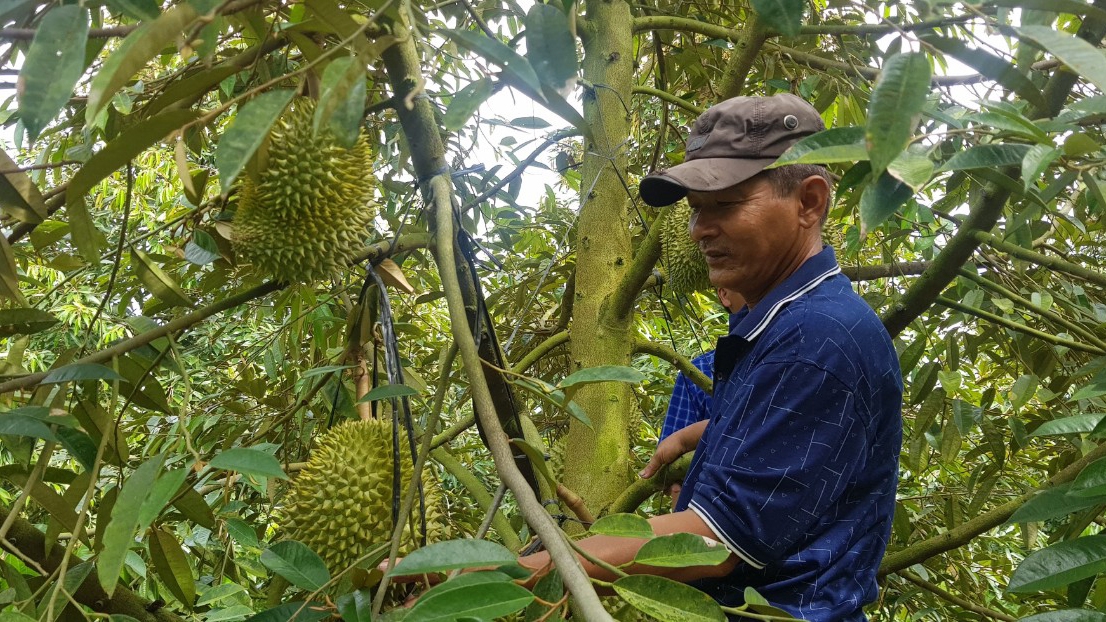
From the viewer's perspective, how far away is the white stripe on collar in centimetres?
115

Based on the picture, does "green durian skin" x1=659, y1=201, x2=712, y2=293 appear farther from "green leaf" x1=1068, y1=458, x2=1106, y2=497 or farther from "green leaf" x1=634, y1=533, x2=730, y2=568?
"green leaf" x1=634, y1=533, x2=730, y2=568

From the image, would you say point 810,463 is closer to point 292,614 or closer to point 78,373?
point 292,614

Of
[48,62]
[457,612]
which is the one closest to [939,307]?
[457,612]

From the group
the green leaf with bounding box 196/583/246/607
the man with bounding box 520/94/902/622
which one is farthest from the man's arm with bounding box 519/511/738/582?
the green leaf with bounding box 196/583/246/607

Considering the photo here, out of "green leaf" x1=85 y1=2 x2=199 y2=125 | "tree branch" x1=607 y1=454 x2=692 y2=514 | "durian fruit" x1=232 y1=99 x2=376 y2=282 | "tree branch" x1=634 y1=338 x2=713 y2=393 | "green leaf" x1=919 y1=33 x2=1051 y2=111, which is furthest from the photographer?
"tree branch" x1=634 y1=338 x2=713 y2=393

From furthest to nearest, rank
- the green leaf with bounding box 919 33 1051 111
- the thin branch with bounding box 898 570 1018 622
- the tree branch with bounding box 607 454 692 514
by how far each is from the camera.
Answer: the thin branch with bounding box 898 570 1018 622 < the tree branch with bounding box 607 454 692 514 < the green leaf with bounding box 919 33 1051 111

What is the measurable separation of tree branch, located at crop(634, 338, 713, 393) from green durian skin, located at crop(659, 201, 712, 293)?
0.52ft

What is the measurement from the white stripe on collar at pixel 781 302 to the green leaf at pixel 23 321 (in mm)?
935

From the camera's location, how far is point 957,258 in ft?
3.87

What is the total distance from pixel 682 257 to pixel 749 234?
56cm

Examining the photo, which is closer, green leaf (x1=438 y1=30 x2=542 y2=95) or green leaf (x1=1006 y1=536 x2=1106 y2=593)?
green leaf (x1=438 y1=30 x2=542 y2=95)

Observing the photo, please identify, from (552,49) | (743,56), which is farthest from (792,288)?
(552,49)

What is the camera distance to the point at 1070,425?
0.99 meters

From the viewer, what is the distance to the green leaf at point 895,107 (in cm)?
48
